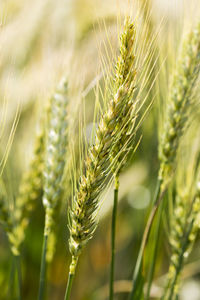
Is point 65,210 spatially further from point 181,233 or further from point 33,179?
point 181,233

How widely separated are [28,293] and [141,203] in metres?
0.36

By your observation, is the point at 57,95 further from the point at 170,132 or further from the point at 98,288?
the point at 98,288

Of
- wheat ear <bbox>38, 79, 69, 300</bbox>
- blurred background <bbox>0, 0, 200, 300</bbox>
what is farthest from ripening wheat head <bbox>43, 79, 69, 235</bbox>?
blurred background <bbox>0, 0, 200, 300</bbox>

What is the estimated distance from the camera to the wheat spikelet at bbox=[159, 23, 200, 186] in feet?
1.62

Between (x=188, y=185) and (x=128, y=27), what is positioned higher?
(x=128, y=27)

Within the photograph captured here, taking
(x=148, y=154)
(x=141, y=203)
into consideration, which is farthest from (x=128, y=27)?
(x=141, y=203)

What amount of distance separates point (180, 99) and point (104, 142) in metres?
0.17

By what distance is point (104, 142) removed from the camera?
0.39 m

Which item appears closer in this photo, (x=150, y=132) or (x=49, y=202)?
(x=49, y=202)

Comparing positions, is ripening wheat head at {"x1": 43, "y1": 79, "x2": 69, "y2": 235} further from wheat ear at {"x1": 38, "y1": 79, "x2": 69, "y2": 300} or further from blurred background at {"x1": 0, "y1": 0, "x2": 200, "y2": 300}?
blurred background at {"x1": 0, "y1": 0, "x2": 200, "y2": 300}

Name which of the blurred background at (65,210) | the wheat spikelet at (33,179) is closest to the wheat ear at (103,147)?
the wheat spikelet at (33,179)

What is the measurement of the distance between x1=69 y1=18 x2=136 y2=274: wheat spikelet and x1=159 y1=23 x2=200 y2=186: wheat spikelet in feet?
0.37

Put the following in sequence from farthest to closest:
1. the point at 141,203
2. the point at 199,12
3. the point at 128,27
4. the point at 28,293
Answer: the point at 141,203
the point at 28,293
the point at 199,12
the point at 128,27

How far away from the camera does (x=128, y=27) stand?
408mm
